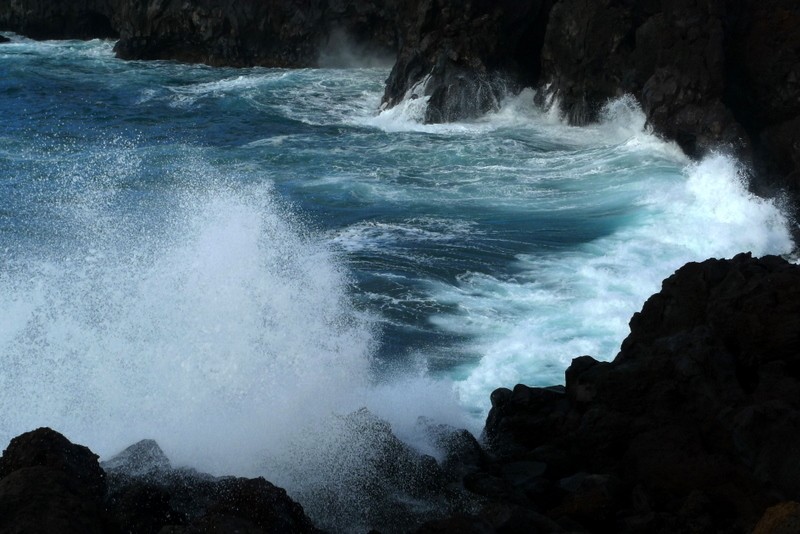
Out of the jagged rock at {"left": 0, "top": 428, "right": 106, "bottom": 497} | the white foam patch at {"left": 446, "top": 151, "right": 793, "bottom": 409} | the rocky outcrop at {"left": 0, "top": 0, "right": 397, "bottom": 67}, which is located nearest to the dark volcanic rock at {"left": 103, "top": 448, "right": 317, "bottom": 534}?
the jagged rock at {"left": 0, "top": 428, "right": 106, "bottom": 497}

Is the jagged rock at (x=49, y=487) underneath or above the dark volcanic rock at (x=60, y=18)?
above

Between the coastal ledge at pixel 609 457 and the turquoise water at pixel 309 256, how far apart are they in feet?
4.33

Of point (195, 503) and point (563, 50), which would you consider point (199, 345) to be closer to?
point (195, 503)

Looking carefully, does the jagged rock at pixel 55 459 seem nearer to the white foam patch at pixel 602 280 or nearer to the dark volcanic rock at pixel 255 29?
the white foam patch at pixel 602 280

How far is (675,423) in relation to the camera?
9.04 metres

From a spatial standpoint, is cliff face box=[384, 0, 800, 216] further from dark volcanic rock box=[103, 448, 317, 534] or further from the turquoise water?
dark volcanic rock box=[103, 448, 317, 534]

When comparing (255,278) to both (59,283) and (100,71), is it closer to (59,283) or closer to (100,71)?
(59,283)

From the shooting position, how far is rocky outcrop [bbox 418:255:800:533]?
8.17 m

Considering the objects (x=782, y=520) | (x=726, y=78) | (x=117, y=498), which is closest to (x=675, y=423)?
(x=782, y=520)

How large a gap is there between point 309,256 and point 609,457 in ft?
24.3

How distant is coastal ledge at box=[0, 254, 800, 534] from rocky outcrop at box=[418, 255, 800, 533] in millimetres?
13

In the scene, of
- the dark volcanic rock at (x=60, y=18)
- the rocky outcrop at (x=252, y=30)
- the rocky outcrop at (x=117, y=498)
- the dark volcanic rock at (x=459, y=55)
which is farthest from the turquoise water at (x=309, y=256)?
the dark volcanic rock at (x=60, y=18)

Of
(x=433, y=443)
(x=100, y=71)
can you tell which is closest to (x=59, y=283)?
(x=433, y=443)

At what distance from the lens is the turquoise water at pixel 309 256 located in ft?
35.2
